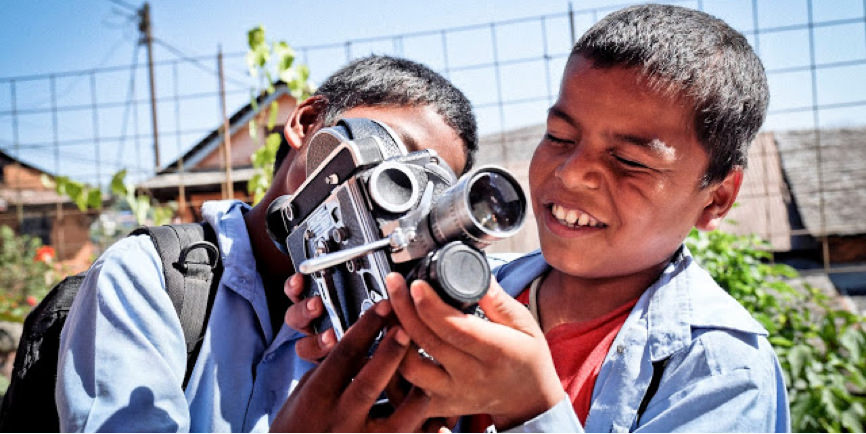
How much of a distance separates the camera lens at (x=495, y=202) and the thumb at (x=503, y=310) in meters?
0.09

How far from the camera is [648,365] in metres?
1.34

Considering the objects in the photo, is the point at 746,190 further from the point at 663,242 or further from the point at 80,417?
the point at 80,417

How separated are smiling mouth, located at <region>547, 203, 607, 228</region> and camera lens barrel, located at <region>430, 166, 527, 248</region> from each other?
1.28ft

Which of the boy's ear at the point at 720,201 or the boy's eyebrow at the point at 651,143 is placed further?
the boy's ear at the point at 720,201

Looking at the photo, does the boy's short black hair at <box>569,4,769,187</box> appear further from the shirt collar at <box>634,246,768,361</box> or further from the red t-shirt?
the red t-shirt

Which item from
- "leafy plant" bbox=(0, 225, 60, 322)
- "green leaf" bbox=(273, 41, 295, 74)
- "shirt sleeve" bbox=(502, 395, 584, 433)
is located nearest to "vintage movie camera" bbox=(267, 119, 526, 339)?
"shirt sleeve" bbox=(502, 395, 584, 433)

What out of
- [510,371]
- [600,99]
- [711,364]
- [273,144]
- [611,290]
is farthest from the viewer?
[273,144]

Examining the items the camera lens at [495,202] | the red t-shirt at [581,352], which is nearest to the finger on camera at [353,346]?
the camera lens at [495,202]

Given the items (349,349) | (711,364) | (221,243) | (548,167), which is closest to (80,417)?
(221,243)

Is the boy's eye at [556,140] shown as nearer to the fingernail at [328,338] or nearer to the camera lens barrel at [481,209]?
the camera lens barrel at [481,209]

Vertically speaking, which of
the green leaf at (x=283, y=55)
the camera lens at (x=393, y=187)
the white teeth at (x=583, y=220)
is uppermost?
the green leaf at (x=283, y=55)

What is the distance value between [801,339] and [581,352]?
7.02 feet

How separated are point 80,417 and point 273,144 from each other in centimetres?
223

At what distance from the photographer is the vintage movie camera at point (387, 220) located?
0.99 meters
